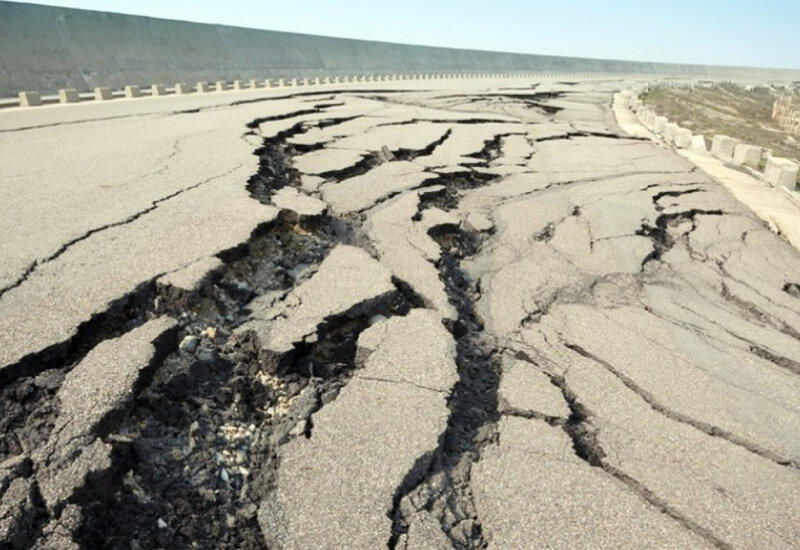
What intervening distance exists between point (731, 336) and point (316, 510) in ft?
7.38

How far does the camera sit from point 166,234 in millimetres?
3035

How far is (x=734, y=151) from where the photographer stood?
789 cm

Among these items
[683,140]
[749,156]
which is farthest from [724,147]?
[683,140]

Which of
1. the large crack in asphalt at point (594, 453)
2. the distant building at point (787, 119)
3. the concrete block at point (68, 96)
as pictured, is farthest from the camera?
the distant building at point (787, 119)

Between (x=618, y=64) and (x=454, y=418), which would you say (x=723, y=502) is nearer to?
(x=454, y=418)

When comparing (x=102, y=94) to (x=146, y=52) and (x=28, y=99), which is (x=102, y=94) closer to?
(x=28, y=99)

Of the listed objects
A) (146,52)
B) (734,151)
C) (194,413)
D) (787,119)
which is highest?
(146,52)

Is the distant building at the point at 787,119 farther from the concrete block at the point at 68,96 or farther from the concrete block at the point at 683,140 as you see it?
the concrete block at the point at 68,96

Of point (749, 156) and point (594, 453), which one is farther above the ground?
point (749, 156)

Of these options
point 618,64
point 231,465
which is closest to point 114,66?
point 231,465

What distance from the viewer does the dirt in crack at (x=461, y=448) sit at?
1.54m

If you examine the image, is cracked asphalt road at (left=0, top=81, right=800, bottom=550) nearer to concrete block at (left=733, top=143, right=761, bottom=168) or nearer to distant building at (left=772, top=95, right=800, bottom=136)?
concrete block at (left=733, top=143, right=761, bottom=168)

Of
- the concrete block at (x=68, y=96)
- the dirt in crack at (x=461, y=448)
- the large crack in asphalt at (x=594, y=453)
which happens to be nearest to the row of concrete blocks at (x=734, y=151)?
the dirt in crack at (x=461, y=448)

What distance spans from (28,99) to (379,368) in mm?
10407
